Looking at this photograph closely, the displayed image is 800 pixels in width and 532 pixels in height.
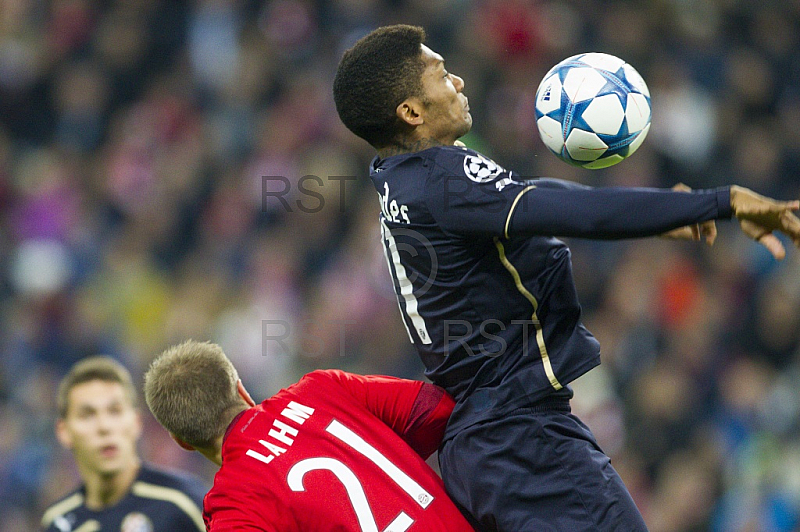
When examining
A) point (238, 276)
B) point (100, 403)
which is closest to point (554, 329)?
point (100, 403)

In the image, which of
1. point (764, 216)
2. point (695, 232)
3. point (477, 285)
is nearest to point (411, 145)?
point (477, 285)

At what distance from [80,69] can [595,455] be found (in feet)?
28.6

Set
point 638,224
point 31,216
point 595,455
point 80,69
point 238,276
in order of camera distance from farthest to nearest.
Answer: point 80,69 < point 31,216 < point 238,276 < point 595,455 < point 638,224

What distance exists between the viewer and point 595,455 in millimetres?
3207

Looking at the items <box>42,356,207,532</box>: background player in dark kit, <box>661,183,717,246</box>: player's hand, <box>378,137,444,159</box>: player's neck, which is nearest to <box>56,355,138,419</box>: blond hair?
<box>42,356,207,532</box>: background player in dark kit

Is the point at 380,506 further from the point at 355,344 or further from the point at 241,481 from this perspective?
the point at 355,344

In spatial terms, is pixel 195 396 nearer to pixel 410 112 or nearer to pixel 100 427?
pixel 410 112

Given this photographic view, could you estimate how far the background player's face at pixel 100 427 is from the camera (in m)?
4.83

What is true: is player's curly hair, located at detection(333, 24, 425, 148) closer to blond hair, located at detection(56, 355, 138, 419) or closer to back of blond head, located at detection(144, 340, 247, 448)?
back of blond head, located at detection(144, 340, 247, 448)

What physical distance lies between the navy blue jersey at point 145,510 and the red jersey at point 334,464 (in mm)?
1341

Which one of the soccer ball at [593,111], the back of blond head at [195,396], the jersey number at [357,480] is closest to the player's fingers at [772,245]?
the soccer ball at [593,111]

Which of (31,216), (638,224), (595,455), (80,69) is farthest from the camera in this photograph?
(80,69)

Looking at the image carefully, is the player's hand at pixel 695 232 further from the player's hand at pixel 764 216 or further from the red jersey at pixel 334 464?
the red jersey at pixel 334 464

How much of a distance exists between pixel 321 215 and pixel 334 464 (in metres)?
5.96
